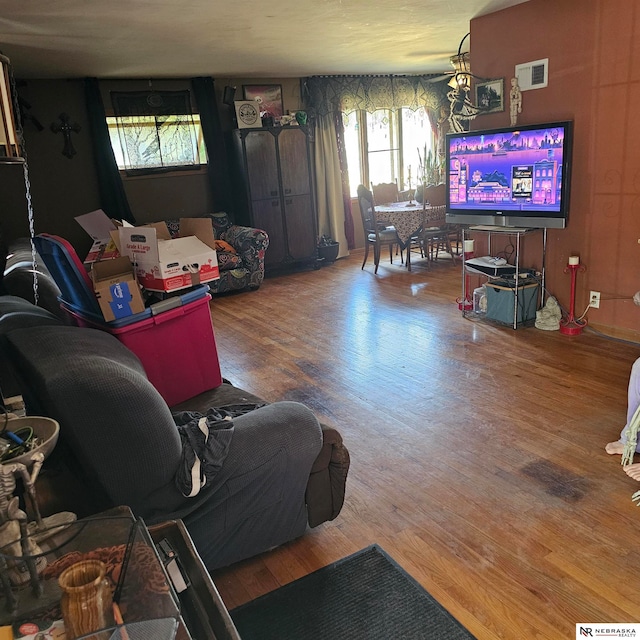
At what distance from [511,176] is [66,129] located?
4.55 meters

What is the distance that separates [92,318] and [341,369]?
1757mm

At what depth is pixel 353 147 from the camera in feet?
26.1

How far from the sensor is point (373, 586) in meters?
1.88

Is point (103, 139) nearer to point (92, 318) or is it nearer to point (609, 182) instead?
point (92, 318)

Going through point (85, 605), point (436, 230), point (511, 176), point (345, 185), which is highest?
point (511, 176)

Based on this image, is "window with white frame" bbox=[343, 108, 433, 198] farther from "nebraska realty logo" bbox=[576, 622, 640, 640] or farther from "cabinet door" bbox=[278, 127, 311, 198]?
"nebraska realty logo" bbox=[576, 622, 640, 640]

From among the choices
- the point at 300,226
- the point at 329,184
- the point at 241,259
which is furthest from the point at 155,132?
the point at 329,184

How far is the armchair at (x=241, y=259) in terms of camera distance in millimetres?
6078

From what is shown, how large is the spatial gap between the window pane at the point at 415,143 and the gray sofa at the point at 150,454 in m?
6.94

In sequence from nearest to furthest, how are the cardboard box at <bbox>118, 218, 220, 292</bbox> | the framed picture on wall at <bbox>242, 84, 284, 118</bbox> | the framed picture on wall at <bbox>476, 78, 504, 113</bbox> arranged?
the cardboard box at <bbox>118, 218, 220, 292</bbox> → the framed picture on wall at <bbox>476, 78, 504, 113</bbox> → the framed picture on wall at <bbox>242, 84, 284, 118</bbox>

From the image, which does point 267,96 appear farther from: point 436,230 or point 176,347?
point 176,347

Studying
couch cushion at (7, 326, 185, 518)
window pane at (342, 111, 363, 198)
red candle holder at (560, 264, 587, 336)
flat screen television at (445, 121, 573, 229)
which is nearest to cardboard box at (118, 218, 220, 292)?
couch cushion at (7, 326, 185, 518)

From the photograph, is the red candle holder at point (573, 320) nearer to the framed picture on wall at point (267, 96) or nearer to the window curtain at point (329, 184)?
the window curtain at point (329, 184)

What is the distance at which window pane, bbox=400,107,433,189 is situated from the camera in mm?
8320
